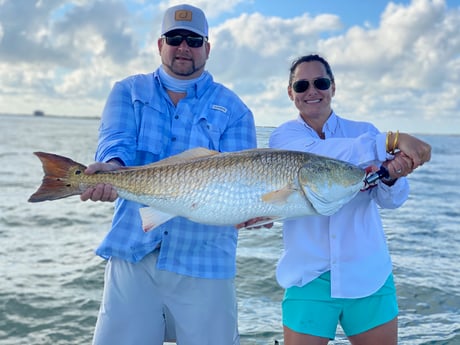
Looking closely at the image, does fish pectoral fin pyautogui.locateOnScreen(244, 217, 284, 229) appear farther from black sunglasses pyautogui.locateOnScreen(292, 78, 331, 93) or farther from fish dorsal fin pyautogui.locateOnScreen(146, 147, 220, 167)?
black sunglasses pyautogui.locateOnScreen(292, 78, 331, 93)

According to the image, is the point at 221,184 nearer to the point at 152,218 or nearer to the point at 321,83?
the point at 152,218

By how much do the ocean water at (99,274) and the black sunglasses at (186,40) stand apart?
111cm

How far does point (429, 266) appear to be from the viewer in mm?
9227

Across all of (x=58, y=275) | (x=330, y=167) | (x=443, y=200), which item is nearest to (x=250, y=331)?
(x=330, y=167)

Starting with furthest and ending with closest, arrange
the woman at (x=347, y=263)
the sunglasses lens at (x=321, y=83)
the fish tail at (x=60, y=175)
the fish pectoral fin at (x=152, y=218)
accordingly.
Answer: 1. the sunglasses lens at (x=321, y=83)
2. the woman at (x=347, y=263)
3. the fish pectoral fin at (x=152, y=218)
4. the fish tail at (x=60, y=175)

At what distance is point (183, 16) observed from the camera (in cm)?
388

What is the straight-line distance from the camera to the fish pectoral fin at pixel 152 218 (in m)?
3.47

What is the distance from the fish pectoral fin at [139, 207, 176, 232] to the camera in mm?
3467

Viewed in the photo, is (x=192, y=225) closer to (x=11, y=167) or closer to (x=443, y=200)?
(x=443, y=200)

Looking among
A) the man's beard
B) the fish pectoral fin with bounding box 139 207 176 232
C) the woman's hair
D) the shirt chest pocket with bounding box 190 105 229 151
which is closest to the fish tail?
the fish pectoral fin with bounding box 139 207 176 232

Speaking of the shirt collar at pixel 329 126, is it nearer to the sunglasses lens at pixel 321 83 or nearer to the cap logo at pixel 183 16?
the sunglasses lens at pixel 321 83

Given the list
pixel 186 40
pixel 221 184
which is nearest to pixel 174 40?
pixel 186 40

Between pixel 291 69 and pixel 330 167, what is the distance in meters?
1.10

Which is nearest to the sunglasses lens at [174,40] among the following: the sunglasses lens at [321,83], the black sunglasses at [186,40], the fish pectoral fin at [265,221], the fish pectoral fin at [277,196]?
the black sunglasses at [186,40]
